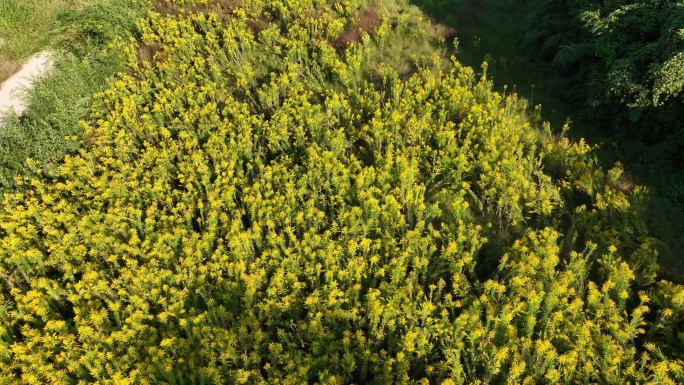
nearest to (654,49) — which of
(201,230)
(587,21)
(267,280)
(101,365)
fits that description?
(587,21)

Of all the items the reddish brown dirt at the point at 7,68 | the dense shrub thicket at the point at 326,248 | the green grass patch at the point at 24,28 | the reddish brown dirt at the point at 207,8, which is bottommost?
the dense shrub thicket at the point at 326,248

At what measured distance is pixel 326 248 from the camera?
634cm

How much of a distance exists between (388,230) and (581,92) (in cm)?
565

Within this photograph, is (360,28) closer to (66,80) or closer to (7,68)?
(66,80)

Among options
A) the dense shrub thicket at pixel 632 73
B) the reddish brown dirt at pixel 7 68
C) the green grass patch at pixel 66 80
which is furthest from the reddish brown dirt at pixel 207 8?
the dense shrub thicket at pixel 632 73

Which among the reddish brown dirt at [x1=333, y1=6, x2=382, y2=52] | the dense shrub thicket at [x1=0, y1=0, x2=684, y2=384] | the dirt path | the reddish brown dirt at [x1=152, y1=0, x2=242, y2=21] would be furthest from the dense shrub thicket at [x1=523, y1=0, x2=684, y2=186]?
the dirt path

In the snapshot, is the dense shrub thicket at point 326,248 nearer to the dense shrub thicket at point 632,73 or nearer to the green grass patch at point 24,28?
the dense shrub thicket at point 632,73

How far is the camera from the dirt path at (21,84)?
955 centimetres

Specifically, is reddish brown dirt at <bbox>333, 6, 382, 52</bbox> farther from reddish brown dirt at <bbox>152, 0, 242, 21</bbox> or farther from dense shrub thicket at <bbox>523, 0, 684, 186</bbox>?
dense shrub thicket at <bbox>523, 0, 684, 186</bbox>

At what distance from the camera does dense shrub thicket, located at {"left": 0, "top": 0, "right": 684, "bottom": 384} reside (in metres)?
5.31

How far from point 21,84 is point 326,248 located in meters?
8.37

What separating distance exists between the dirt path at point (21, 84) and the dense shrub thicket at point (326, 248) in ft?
6.65

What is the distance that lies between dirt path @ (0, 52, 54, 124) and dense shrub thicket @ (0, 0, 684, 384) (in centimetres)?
203

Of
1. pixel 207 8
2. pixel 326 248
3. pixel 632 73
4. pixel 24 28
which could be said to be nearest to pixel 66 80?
pixel 24 28
